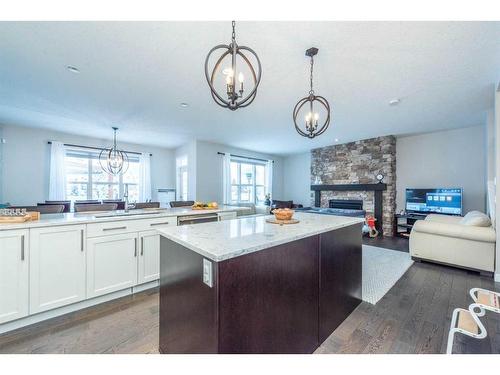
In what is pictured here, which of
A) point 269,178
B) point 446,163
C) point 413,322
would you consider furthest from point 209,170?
point 446,163

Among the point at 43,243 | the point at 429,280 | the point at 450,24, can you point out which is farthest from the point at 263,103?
the point at 429,280

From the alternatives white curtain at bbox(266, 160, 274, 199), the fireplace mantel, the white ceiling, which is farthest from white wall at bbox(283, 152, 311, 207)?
the white ceiling

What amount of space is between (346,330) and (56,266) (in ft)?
8.57

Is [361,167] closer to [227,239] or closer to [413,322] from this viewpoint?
[413,322]

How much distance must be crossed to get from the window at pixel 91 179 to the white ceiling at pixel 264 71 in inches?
54.4

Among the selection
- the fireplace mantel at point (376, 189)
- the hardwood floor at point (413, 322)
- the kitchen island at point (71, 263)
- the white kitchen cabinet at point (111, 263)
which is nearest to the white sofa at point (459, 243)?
the hardwood floor at point (413, 322)

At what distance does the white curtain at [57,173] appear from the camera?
17.2ft

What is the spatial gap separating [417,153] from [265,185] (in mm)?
4601

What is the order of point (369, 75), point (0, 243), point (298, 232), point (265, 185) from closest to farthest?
1. point (298, 232)
2. point (0, 243)
3. point (369, 75)
4. point (265, 185)

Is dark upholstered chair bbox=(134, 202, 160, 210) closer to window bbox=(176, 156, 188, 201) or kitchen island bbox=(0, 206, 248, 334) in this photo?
kitchen island bbox=(0, 206, 248, 334)

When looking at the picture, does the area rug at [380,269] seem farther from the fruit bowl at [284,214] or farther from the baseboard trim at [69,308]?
the baseboard trim at [69,308]

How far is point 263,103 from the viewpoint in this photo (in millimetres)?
3461

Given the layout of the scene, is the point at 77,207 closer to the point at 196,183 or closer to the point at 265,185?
the point at 196,183

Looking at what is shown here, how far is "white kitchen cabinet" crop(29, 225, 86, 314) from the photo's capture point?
6.11 ft
